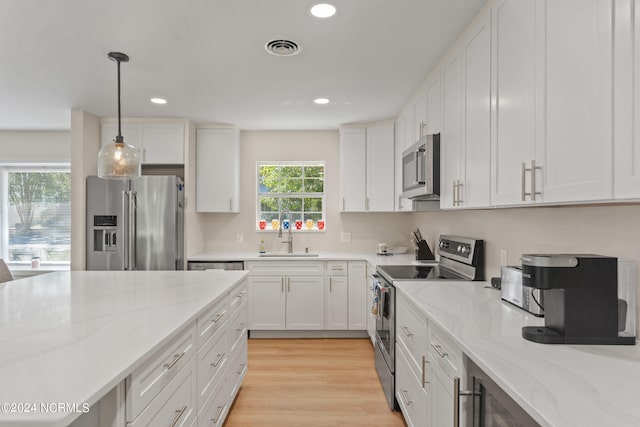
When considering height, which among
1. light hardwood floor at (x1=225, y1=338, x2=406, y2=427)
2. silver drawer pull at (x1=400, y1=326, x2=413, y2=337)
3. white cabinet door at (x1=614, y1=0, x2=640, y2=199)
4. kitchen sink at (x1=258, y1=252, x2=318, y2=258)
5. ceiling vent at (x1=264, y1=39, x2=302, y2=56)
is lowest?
light hardwood floor at (x1=225, y1=338, x2=406, y2=427)

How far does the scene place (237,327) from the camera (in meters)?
2.55

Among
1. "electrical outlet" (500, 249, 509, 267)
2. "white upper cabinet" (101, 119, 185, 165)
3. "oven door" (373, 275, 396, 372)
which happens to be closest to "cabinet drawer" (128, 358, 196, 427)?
"oven door" (373, 275, 396, 372)

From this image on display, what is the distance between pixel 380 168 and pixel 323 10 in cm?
241

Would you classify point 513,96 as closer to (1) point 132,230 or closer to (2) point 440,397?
(2) point 440,397

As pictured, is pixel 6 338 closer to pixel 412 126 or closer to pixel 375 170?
pixel 412 126

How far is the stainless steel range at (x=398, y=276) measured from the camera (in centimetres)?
247

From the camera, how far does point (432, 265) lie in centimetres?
324

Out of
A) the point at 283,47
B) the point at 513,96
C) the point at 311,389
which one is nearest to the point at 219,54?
the point at 283,47

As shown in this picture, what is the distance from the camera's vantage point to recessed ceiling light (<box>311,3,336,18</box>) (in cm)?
184

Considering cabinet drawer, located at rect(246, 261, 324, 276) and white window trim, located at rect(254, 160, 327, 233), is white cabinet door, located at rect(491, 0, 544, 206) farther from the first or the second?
white window trim, located at rect(254, 160, 327, 233)

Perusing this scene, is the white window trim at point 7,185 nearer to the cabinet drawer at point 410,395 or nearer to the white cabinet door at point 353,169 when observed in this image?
the white cabinet door at point 353,169

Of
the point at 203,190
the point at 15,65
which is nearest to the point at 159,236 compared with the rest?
the point at 203,190

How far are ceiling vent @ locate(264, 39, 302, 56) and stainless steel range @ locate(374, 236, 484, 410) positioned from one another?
5.29 ft

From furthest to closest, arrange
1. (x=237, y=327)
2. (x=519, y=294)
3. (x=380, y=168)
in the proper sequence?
(x=380, y=168)
(x=237, y=327)
(x=519, y=294)
